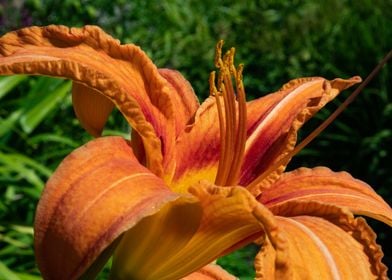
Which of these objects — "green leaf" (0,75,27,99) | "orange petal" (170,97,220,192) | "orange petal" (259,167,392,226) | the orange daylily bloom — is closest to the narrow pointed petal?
the orange daylily bloom

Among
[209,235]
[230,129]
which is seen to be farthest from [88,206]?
[230,129]


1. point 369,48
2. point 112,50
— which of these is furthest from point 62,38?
point 369,48

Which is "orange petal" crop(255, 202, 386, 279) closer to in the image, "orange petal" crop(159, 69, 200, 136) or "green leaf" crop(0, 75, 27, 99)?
"orange petal" crop(159, 69, 200, 136)

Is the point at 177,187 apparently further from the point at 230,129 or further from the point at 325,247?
the point at 325,247

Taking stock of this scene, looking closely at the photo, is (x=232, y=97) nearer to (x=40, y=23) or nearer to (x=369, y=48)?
(x=40, y=23)

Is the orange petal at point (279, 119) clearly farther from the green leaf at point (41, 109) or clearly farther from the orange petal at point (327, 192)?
the green leaf at point (41, 109)

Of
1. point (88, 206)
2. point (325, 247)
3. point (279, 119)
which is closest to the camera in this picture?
point (88, 206)

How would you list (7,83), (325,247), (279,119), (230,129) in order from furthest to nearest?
(7,83)
(279,119)
(230,129)
(325,247)
